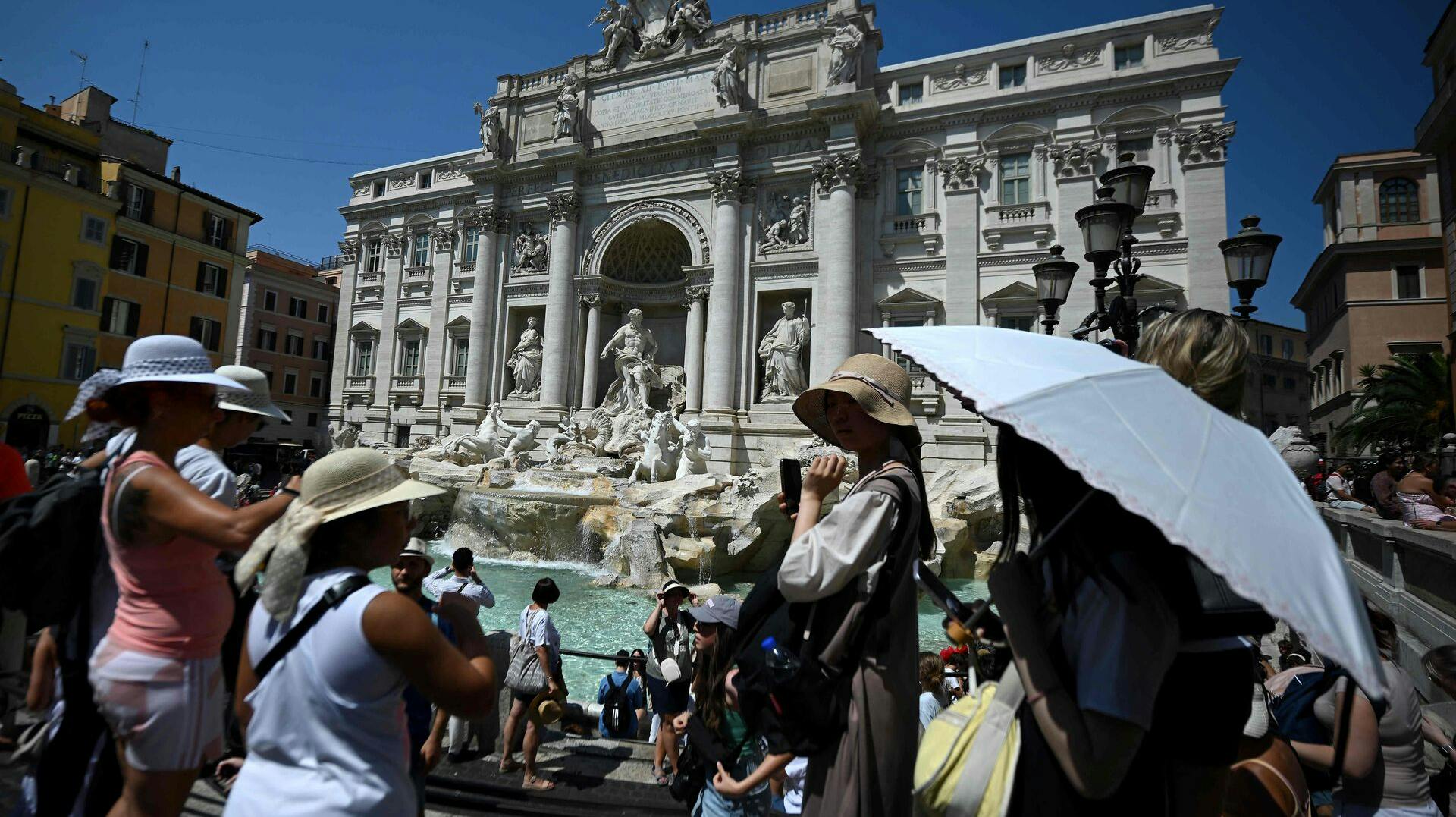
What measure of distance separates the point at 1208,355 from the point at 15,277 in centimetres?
3060

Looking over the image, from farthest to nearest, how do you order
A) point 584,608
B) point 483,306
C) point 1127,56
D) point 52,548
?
point 483,306, point 1127,56, point 584,608, point 52,548

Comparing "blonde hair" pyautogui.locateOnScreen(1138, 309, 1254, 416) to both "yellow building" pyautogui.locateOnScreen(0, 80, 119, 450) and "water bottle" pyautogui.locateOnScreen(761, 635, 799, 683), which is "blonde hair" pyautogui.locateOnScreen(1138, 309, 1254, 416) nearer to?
"water bottle" pyautogui.locateOnScreen(761, 635, 799, 683)

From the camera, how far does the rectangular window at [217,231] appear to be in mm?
26689

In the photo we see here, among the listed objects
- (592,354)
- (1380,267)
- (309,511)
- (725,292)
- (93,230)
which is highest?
(1380,267)

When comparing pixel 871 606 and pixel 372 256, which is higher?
pixel 372 256

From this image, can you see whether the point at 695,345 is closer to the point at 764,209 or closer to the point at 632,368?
the point at 632,368

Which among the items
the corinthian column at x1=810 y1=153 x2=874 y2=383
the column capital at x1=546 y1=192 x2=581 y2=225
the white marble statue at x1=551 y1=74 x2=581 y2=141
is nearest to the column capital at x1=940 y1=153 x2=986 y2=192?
the corinthian column at x1=810 y1=153 x2=874 y2=383

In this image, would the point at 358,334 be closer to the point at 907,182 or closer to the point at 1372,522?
the point at 907,182

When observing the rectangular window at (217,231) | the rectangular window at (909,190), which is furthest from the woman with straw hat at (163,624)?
the rectangular window at (217,231)

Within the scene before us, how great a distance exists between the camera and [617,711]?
16.9 ft

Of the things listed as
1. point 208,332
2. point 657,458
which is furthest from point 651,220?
point 208,332

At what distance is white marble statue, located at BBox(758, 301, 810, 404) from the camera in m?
18.5

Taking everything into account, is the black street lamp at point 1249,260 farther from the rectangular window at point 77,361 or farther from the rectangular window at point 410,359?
the rectangular window at point 77,361

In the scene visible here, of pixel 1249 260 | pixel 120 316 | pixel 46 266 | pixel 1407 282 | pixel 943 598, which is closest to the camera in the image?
pixel 943 598
